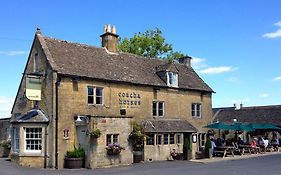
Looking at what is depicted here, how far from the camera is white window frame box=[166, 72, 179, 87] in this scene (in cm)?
3179

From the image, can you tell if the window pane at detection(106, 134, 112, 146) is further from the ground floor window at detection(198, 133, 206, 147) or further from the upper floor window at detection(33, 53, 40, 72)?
the ground floor window at detection(198, 133, 206, 147)

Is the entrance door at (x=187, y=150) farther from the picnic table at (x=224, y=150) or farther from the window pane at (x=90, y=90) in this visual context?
the window pane at (x=90, y=90)

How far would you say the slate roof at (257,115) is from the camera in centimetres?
4903

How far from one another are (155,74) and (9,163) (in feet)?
46.2

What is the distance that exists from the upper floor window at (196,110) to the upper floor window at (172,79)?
3.28 meters

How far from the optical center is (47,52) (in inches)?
1017

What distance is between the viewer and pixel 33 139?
80.6ft

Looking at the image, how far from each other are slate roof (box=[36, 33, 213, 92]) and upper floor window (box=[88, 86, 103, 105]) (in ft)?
2.96

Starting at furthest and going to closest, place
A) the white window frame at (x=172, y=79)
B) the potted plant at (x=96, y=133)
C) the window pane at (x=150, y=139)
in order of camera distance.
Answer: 1. the white window frame at (x=172, y=79)
2. the window pane at (x=150, y=139)
3. the potted plant at (x=96, y=133)

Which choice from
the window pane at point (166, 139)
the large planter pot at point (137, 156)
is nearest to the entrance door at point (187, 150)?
the window pane at point (166, 139)

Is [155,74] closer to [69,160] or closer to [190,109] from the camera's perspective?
[190,109]

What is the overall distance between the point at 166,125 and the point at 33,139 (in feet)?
34.7

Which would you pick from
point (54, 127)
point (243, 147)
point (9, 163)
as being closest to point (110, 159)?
point (54, 127)

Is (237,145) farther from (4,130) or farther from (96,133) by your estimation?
(4,130)
